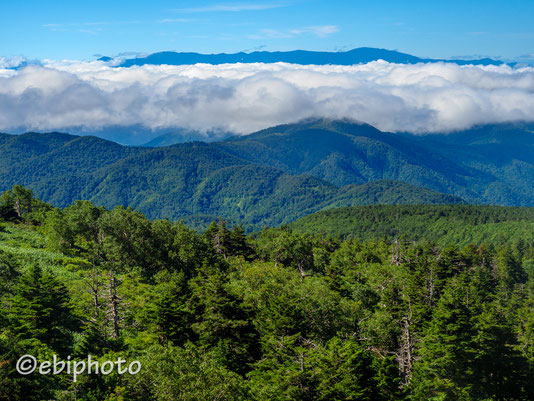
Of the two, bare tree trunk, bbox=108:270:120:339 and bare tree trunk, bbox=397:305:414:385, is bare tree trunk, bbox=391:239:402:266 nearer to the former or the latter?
bare tree trunk, bbox=397:305:414:385

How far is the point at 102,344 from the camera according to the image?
49375mm

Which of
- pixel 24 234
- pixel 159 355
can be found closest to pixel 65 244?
pixel 24 234

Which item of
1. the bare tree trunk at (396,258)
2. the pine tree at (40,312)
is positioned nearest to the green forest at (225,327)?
the pine tree at (40,312)

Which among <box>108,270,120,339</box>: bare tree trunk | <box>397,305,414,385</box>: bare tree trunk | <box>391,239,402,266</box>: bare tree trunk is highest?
<box>108,270,120,339</box>: bare tree trunk

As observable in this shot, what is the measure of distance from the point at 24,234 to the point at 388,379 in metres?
108

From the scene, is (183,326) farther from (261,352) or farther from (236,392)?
(236,392)

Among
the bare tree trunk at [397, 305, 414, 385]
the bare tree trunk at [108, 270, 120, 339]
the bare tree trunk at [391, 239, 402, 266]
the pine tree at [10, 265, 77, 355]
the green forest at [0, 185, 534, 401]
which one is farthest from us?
the bare tree trunk at [391, 239, 402, 266]

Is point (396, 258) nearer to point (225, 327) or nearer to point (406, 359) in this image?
point (406, 359)

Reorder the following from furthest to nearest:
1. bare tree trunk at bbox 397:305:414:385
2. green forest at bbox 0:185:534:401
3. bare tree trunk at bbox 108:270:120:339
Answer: bare tree trunk at bbox 397:305:414:385, bare tree trunk at bbox 108:270:120:339, green forest at bbox 0:185:534:401

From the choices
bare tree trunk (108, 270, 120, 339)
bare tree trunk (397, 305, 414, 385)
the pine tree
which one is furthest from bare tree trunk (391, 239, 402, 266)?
the pine tree

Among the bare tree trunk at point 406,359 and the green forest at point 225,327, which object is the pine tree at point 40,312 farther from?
the bare tree trunk at point 406,359

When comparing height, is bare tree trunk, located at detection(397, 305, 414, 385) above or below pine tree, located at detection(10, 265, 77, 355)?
below

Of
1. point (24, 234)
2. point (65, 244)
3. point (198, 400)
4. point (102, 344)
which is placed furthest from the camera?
point (24, 234)

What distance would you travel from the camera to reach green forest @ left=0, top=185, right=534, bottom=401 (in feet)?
139
